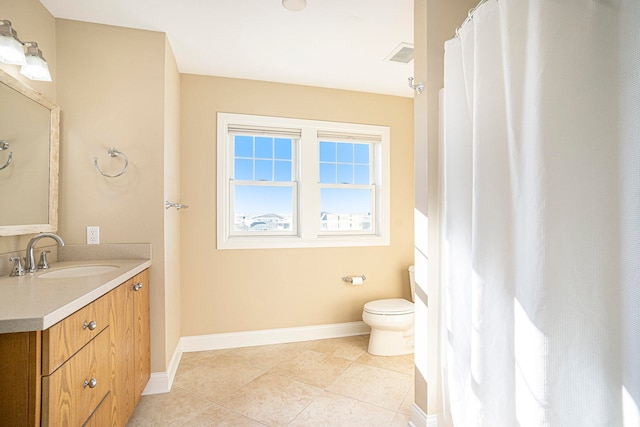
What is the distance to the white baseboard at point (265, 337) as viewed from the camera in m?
2.79

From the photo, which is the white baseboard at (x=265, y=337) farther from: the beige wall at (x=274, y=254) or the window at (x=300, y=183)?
the window at (x=300, y=183)

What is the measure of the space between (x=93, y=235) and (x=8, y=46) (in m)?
1.10

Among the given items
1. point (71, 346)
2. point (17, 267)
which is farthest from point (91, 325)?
point (17, 267)

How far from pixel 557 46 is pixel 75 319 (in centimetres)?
185

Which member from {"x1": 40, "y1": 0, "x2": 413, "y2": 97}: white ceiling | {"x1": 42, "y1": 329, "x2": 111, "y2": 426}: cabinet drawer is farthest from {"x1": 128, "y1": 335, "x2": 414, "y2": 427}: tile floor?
{"x1": 40, "y1": 0, "x2": 413, "y2": 97}: white ceiling

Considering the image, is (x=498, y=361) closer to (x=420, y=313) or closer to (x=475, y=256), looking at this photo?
(x=475, y=256)

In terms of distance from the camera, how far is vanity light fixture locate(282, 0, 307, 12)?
6.24 feet

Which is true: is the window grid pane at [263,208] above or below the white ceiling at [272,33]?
below

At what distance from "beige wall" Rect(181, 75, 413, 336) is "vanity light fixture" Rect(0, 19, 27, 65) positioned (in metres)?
1.32

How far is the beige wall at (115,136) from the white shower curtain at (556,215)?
1.95 metres

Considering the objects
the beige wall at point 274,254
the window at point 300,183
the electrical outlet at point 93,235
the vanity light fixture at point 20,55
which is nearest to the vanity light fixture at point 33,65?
the vanity light fixture at point 20,55

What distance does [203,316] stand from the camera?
2826 millimetres

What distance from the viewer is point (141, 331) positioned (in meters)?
1.91

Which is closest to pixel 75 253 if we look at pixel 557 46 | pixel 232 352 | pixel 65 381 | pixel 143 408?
pixel 143 408
